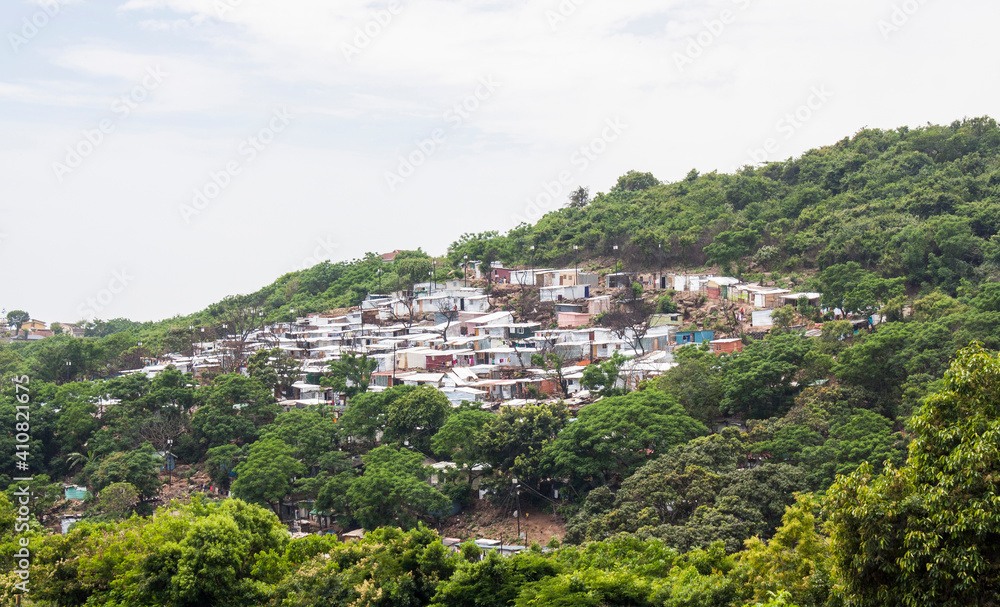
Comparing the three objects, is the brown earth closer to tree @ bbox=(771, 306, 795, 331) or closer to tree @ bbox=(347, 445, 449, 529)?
tree @ bbox=(347, 445, 449, 529)

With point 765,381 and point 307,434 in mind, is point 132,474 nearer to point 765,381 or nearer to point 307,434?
point 307,434

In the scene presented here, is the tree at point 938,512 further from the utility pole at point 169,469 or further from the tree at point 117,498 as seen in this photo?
the utility pole at point 169,469

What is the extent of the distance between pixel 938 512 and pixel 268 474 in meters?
19.8

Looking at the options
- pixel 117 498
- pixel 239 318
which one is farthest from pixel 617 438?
Result: pixel 239 318

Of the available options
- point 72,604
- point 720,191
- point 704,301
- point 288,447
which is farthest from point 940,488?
point 720,191

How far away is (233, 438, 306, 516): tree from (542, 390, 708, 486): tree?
25.1 feet

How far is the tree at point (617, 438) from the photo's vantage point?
2192 centimetres

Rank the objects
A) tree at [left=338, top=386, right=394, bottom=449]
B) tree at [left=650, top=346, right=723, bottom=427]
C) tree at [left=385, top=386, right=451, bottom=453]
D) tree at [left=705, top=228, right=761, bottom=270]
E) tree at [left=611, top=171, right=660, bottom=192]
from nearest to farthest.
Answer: tree at [left=650, top=346, right=723, bottom=427] → tree at [left=385, top=386, right=451, bottom=453] → tree at [left=338, top=386, right=394, bottom=449] → tree at [left=705, top=228, right=761, bottom=270] → tree at [left=611, top=171, right=660, bottom=192]

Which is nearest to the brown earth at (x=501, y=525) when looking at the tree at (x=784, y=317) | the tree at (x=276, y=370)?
the tree at (x=276, y=370)

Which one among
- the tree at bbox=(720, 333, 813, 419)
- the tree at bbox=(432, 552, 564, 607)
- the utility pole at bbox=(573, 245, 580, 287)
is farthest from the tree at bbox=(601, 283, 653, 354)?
the tree at bbox=(432, 552, 564, 607)

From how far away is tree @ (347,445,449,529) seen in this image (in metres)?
22.1

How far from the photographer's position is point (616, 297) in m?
39.6

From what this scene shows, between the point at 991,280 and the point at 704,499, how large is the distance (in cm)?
1719

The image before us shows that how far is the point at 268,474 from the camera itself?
23984 millimetres
